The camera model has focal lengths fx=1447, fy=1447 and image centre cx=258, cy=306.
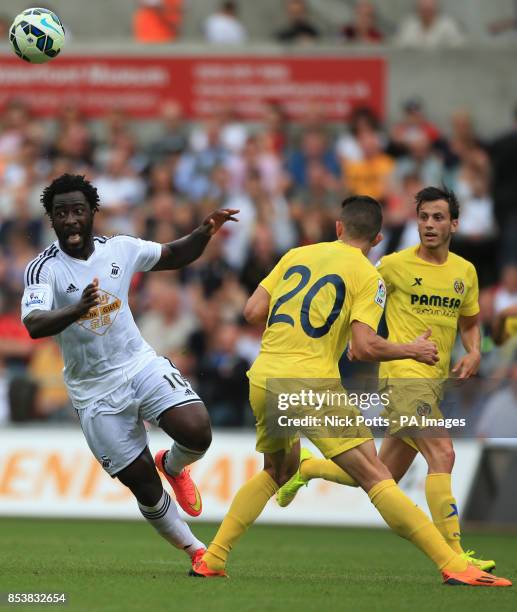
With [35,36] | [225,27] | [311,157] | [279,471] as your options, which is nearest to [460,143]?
[311,157]

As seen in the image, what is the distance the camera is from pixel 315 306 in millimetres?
8969

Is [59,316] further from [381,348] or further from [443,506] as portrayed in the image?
[443,506]

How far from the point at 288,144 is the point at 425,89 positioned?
2109 millimetres

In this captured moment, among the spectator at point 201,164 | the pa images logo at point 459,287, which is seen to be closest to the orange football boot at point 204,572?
the pa images logo at point 459,287

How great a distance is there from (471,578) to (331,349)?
5.37 ft

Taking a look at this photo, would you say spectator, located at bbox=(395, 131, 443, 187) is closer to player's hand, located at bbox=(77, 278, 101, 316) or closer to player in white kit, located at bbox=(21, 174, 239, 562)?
player in white kit, located at bbox=(21, 174, 239, 562)

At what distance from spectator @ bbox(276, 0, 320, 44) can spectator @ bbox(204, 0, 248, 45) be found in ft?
2.08

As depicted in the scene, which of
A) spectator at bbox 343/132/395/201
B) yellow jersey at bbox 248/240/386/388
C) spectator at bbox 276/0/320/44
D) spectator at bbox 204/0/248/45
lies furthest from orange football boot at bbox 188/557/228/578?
spectator at bbox 204/0/248/45

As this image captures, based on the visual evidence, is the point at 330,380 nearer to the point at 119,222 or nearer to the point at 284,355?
the point at 284,355

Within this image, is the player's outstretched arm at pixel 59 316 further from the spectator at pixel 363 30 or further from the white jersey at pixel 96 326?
the spectator at pixel 363 30

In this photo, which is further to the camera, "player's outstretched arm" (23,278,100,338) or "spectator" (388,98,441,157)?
"spectator" (388,98,441,157)

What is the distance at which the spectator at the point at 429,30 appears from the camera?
20.6 meters

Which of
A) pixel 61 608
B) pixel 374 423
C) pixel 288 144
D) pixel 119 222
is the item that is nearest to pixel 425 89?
pixel 288 144

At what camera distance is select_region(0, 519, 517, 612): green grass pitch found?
8062mm
